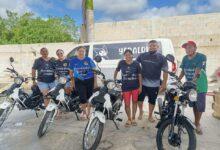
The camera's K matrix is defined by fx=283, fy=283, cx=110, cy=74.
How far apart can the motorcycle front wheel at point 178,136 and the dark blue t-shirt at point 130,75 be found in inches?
62.7

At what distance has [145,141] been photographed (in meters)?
5.09

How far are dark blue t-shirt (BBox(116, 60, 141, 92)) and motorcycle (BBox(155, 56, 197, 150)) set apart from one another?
4.15 ft

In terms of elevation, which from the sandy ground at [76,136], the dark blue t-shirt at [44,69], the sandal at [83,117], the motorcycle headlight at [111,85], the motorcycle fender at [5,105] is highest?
the dark blue t-shirt at [44,69]

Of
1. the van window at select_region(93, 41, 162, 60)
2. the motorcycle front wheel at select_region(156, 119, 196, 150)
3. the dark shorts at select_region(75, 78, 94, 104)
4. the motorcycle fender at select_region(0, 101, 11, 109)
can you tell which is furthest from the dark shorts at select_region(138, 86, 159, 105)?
the van window at select_region(93, 41, 162, 60)

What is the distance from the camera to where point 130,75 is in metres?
5.82

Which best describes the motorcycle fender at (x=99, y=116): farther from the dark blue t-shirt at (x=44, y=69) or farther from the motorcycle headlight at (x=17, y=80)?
the dark blue t-shirt at (x=44, y=69)

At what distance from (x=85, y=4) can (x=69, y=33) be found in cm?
1621

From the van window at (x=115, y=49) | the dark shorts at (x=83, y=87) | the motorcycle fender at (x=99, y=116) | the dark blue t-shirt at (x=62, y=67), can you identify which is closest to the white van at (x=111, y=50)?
the van window at (x=115, y=49)

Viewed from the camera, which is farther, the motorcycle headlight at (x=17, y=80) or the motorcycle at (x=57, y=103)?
the motorcycle headlight at (x=17, y=80)

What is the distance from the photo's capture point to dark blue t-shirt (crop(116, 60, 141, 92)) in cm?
580

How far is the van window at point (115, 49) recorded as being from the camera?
9906 mm

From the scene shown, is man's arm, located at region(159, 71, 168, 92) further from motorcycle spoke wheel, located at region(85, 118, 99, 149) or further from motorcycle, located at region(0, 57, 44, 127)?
motorcycle, located at region(0, 57, 44, 127)

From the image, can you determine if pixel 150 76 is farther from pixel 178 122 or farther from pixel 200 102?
pixel 178 122

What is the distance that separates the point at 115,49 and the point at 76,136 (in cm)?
507
